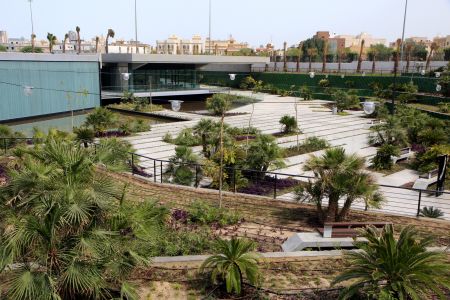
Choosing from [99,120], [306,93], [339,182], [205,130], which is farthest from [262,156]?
[306,93]

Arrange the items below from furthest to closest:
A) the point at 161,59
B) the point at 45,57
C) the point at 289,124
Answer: the point at 161,59
the point at 45,57
the point at 289,124

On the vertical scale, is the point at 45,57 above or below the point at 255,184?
above

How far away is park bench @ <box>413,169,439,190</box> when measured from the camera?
14398 mm

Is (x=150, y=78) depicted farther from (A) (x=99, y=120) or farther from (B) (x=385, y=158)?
(B) (x=385, y=158)

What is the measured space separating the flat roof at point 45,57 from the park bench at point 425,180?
23.0m

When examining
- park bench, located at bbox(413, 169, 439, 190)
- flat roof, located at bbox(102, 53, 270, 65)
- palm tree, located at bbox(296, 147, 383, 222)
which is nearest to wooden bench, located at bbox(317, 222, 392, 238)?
palm tree, located at bbox(296, 147, 383, 222)

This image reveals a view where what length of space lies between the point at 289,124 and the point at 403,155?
24.4 ft

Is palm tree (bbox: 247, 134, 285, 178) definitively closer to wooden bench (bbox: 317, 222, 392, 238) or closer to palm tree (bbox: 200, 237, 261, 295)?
wooden bench (bbox: 317, 222, 392, 238)

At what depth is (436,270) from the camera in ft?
17.9

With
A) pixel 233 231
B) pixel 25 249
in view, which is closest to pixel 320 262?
pixel 233 231

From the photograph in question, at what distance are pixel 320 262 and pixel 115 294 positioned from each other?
137 inches

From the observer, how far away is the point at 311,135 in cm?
2514

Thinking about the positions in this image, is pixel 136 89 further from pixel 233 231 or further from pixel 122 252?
pixel 122 252

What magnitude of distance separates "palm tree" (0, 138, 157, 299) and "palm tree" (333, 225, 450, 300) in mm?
2897
